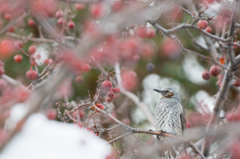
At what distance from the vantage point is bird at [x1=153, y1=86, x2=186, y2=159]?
4016mm

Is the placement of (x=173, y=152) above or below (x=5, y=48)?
below

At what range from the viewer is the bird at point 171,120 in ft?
13.2

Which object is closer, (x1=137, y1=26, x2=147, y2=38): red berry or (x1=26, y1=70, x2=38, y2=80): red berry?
(x1=26, y1=70, x2=38, y2=80): red berry

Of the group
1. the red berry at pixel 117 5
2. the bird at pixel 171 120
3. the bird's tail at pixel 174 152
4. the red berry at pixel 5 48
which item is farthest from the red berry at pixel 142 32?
the bird's tail at pixel 174 152

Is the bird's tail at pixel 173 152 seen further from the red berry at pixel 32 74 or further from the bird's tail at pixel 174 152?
the red berry at pixel 32 74

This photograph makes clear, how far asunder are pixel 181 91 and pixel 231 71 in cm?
265

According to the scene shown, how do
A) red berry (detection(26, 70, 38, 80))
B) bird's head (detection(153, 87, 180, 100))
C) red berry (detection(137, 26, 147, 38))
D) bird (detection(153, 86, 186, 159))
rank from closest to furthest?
red berry (detection(26, 70, 38, 80)) → red berry (detection(137, 26, 147, 38)) → bird (detection(153, 86, 186, 159)) → bird's head (detection(153, 87, 180, 100))

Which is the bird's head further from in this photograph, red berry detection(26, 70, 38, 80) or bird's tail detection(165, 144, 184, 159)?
red berry detection(26, 70, 38, 80)

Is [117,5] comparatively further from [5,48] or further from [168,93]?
[168,93]

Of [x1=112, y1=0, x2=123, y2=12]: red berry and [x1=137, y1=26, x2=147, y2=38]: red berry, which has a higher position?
[x1=112, y1=0, x2=123, y2=12]: red berry

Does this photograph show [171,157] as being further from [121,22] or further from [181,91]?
[121,22]

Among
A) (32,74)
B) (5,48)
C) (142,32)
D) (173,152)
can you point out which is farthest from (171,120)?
(5,48)

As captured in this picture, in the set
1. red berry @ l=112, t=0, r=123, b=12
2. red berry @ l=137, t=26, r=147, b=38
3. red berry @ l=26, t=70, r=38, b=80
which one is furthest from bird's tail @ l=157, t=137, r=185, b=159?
red berry @ l=26, t=70, r=38, b=80

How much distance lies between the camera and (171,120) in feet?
13.4
